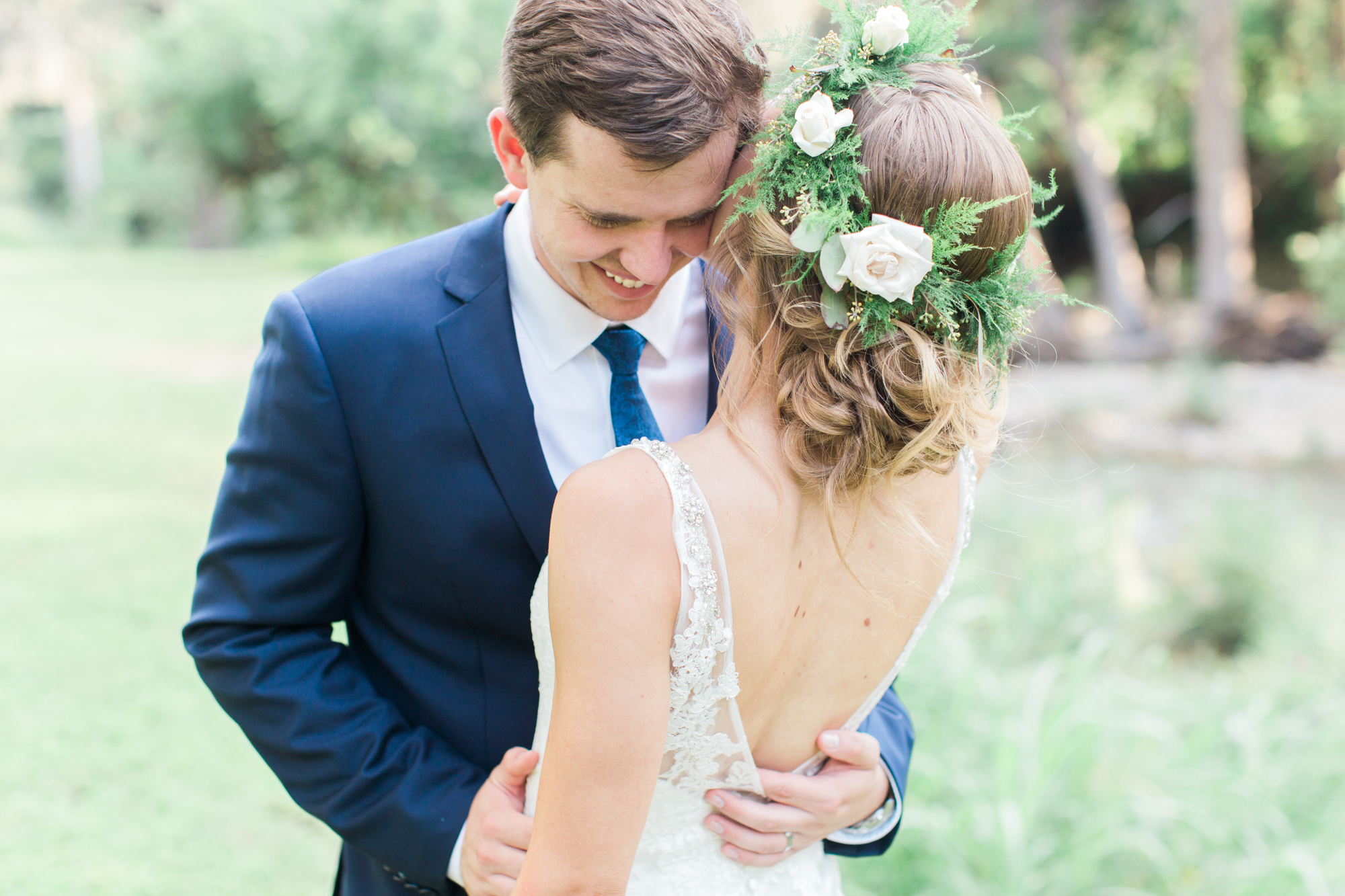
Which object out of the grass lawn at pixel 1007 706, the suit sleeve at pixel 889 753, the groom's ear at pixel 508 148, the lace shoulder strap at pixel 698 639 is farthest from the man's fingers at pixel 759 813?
the groom's ear at pixel 508 148

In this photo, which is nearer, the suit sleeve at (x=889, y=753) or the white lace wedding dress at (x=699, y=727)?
the white lace wedding dress at (x=699, y=727)

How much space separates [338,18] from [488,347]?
39.9 feet

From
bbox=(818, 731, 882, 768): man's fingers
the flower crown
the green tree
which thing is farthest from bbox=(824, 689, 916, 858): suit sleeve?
the green tree

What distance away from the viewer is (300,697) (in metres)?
1.62

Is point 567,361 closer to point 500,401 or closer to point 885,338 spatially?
point 500,401

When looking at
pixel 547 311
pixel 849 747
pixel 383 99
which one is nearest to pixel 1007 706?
pixel 849 747

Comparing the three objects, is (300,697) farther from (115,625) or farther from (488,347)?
(115,625)

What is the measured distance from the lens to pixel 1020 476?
291 inches

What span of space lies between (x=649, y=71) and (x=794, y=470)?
63cm

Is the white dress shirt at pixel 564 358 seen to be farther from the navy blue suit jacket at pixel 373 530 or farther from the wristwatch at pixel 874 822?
the wristwatch at pixel 874 822

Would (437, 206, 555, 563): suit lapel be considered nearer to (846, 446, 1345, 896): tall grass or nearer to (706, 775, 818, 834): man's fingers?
(706, 775, 818, 834): man's fingers

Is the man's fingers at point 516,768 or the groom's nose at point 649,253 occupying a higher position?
the groom's nose at point 649,253

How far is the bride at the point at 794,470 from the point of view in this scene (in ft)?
3.92

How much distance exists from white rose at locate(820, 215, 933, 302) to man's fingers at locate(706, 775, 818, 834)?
2.56 ft
